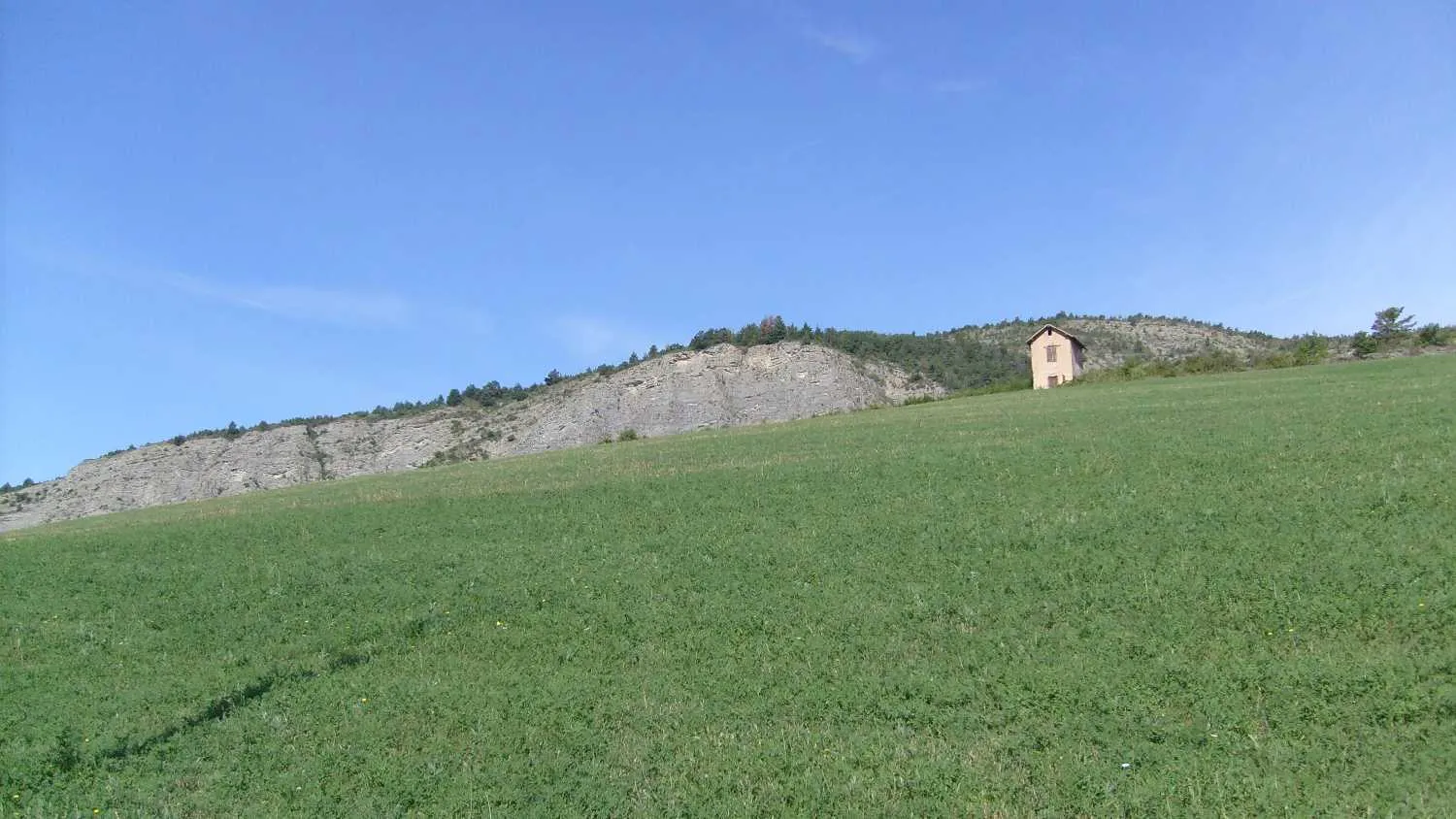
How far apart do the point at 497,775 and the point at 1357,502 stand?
573 inches

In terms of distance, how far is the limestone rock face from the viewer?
3374 inches

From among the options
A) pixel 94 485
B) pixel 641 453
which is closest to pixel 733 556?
pixel 641 453

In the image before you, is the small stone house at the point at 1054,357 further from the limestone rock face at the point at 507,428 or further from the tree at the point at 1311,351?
the limestone rock face at the point at 507,428

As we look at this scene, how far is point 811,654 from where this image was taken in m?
12.1

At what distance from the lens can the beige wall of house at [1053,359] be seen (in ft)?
222

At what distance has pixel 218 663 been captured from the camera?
13.4m

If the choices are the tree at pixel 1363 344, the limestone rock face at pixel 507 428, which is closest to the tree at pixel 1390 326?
the tree at pixel 1363 344

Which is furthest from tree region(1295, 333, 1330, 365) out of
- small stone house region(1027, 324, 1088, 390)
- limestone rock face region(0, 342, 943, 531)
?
limestone rock face region(0, 342, 943, 531)

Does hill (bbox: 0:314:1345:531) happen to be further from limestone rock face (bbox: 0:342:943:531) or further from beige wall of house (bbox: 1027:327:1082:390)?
beige wall of house (bbox: 1027:327:1082:390)

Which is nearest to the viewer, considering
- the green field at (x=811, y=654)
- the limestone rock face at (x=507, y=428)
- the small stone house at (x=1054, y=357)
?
the green field at (x=811, y=654)

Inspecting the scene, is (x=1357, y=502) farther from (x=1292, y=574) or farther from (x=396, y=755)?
(x=396, y=755)

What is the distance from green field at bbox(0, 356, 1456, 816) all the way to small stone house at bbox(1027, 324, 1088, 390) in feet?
152

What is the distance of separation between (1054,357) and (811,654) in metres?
61.9

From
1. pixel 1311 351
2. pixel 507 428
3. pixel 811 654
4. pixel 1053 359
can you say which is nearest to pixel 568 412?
pixel 507 428
